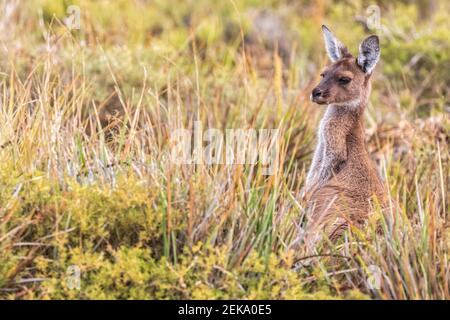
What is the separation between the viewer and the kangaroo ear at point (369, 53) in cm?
646

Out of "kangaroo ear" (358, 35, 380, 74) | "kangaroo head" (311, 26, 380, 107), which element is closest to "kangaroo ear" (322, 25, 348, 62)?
"kangaroo head" (311, 26, 380, 107)

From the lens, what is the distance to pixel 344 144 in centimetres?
648

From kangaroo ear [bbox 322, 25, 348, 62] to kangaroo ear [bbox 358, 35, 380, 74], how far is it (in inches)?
8.6

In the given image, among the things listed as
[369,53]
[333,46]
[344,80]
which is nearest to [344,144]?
[344,80]

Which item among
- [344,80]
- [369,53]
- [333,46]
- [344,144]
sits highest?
[333,46]

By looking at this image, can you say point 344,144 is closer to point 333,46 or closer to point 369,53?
point 369,53

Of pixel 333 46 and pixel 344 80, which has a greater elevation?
pixel 333 46

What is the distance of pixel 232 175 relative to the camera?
556cm

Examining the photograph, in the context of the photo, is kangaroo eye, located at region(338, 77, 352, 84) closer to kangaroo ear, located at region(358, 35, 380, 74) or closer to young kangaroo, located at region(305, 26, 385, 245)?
young kangaroo, located at region(305, 26, 385, 245)

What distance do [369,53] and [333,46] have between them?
333 millimetres

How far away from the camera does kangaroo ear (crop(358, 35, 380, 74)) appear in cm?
646

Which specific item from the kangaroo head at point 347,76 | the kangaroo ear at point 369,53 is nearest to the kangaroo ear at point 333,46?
the kangaroo head at point 347,76

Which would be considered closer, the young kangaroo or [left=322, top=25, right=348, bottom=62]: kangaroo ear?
the young kangaroo
